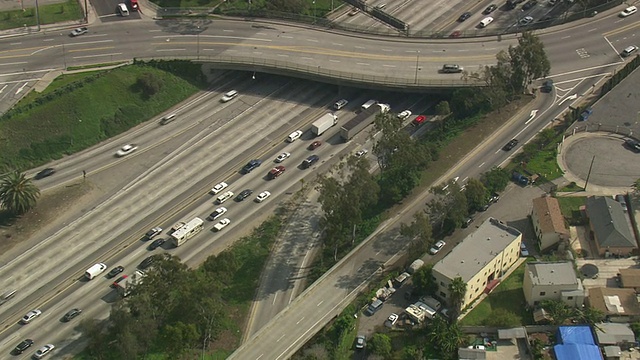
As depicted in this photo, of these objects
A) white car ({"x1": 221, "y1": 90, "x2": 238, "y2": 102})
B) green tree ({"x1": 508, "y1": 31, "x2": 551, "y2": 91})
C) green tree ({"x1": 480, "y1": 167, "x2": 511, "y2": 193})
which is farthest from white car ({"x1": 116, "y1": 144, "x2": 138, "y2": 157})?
green tree ({"x1": 508, "y1": 31, "x2": 551, "y2": 91})

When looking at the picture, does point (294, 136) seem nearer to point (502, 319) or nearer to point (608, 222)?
point (502, 319)

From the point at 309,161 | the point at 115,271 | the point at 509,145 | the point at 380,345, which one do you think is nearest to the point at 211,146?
the point at 309,161

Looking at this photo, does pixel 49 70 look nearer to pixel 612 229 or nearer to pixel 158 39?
pixel 158 39

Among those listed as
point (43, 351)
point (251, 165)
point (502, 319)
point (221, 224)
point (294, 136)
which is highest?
point (294, 136)

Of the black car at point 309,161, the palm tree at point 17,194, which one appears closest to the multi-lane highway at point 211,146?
the black car at point 309,161

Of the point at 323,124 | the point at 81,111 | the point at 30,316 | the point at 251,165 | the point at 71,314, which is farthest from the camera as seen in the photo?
the point at 323,124

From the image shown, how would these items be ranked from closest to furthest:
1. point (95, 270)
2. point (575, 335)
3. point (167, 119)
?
point (575, 335) → point (95, 270) → point (167, 119)

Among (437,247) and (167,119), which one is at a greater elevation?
(167,119)
